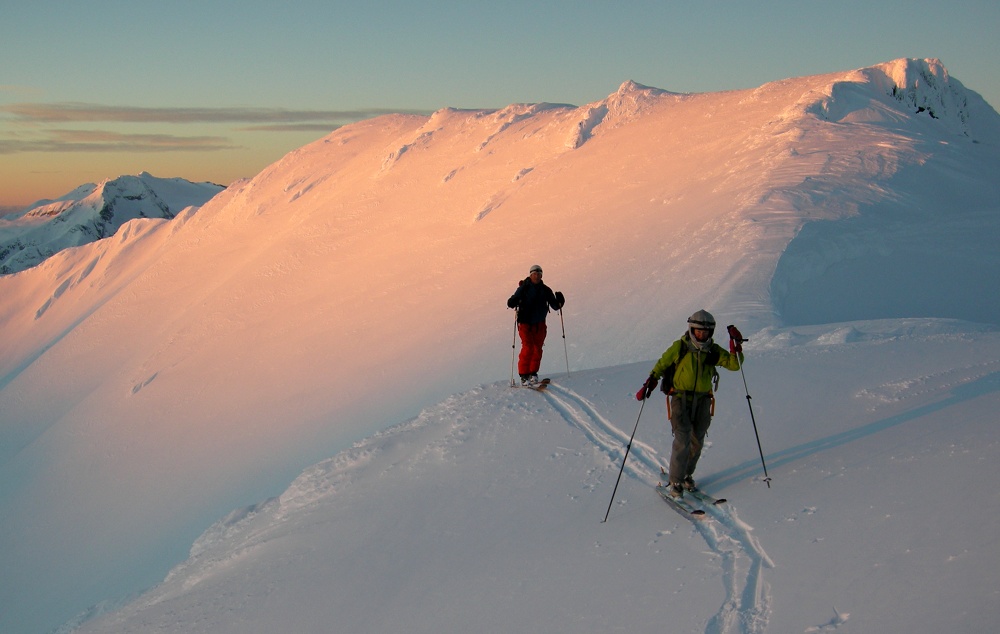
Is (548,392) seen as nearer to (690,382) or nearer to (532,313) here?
(532,313)

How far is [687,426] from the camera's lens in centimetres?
669

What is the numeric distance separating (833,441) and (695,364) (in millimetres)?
1960

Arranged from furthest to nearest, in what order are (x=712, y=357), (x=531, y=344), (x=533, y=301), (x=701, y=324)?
1. (x=531, y=344)
2. (x=533, y=301)
3. (x=712, y=357)
4. (x=701, y=324)

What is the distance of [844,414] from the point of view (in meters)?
8.07

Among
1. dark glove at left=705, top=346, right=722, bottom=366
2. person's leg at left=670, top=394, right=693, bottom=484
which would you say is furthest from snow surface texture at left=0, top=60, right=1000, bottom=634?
dark glove at left=705, top=346, right=722, bottom=366

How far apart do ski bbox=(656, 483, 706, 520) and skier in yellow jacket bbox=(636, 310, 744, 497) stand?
6 cm

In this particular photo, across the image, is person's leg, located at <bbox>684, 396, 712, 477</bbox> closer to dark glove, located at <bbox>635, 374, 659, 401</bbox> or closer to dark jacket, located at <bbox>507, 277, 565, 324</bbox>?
dark glove, located at <bbox>635, 374, 659, 401</bbox>

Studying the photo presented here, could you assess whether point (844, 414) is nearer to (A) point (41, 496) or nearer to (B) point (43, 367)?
(A) point (41, 496)

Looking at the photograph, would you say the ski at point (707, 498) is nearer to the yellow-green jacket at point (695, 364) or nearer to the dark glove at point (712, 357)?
the yellow-green jacket at point (695, 364)

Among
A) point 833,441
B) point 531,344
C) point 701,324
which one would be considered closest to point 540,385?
point 531,344

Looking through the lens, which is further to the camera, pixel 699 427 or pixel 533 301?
pixel 533 301

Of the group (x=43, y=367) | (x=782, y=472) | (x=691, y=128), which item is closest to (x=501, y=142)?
(x=691, y=128)

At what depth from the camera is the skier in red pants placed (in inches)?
456

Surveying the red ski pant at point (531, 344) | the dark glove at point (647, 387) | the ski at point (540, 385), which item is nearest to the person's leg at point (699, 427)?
the dark glove at point (647, 387)
